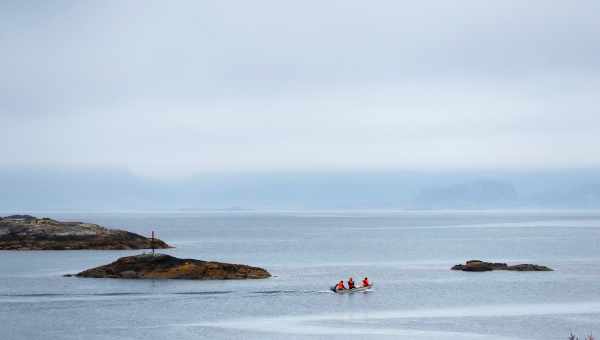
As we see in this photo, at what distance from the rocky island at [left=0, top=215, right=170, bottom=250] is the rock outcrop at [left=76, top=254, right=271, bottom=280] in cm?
5613

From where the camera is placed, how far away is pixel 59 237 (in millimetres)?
155750

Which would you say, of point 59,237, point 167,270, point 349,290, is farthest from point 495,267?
point 59,237

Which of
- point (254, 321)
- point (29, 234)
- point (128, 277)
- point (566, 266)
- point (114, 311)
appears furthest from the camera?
point (29, 234)

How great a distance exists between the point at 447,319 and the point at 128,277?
4215cm

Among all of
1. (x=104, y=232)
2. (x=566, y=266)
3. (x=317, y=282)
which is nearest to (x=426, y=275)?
(x=317, y=282)

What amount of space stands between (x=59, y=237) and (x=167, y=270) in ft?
208

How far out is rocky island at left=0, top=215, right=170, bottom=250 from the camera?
154 metres

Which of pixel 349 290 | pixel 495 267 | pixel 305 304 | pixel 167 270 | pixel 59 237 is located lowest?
pixel 305 304

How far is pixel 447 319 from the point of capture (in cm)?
7038

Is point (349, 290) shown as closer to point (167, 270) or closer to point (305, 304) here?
point (305, 304)

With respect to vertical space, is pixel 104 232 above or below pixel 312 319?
above

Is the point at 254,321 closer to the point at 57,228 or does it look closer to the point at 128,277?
the point at 128,277

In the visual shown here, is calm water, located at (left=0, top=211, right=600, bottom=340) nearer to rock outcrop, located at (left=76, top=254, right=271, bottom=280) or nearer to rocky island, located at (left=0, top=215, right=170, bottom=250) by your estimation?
rock outcrop, located at (left=76, top=254, right=271, bottom=280)

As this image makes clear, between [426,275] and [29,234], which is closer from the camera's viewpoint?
[426,275]
